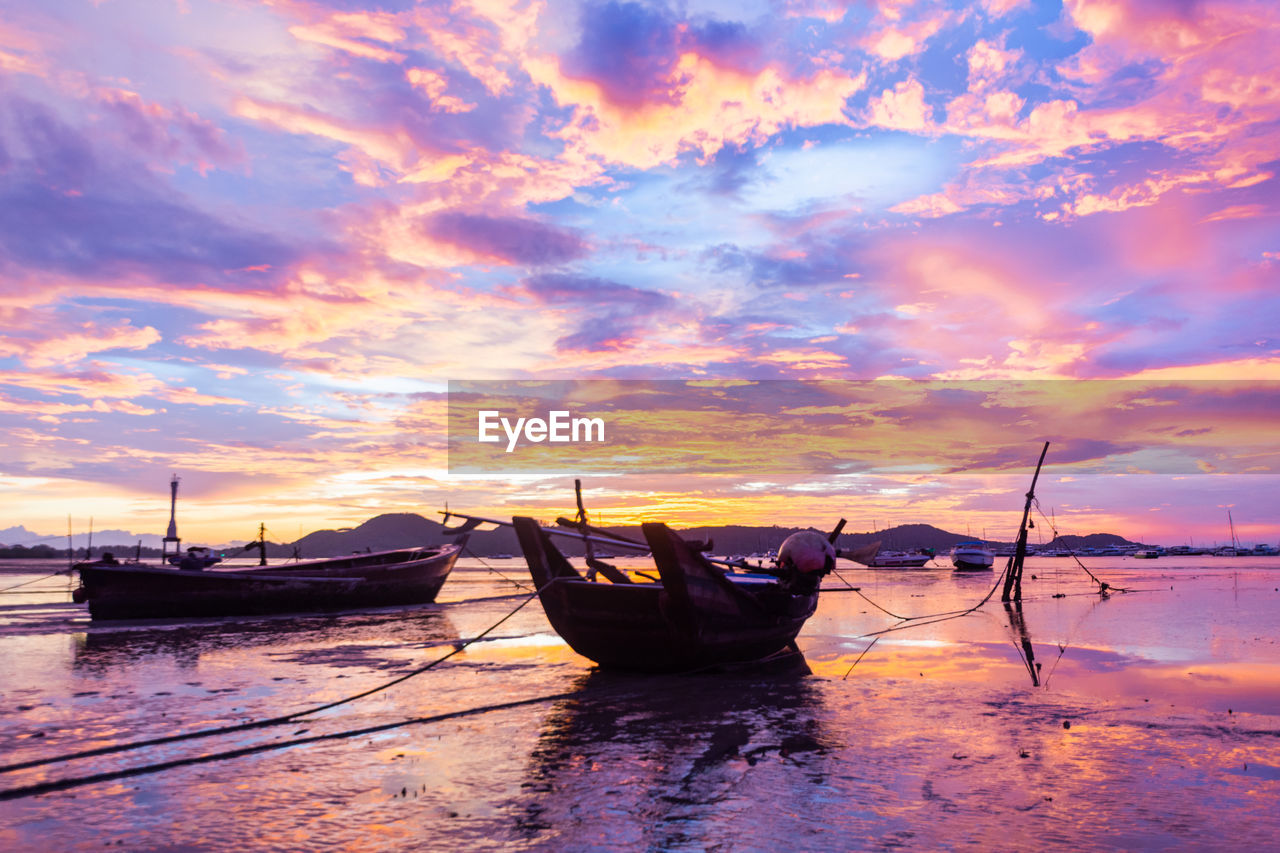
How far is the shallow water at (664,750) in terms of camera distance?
7.62 metres

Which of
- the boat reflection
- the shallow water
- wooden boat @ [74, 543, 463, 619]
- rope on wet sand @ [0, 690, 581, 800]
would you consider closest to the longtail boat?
the shallow water

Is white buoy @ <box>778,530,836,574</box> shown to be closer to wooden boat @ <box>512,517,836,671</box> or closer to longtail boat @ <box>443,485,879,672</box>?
longtail boat @ <box>443,485,879,672</box>

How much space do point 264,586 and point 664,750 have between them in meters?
28.9

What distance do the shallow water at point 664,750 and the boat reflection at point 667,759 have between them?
0.17ft

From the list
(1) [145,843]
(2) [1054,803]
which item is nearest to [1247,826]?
(2) [1054,803]

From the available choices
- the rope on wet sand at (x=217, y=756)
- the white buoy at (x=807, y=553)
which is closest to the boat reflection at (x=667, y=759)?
the rope on wet sand at (x=217, y=756)

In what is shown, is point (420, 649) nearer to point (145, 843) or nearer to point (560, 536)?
point (560, 536)

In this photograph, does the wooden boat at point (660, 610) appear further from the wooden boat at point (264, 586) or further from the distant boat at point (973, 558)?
the distant boat at point (973, 558)

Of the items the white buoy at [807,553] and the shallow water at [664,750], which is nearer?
the shallow water at [664,750]

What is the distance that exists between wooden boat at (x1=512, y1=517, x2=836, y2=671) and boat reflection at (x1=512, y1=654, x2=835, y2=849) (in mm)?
1112

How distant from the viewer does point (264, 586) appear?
3434cm

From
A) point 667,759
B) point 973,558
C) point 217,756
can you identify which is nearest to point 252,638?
point 217,756

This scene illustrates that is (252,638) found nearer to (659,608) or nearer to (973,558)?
(659,608)

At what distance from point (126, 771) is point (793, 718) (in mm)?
9288
